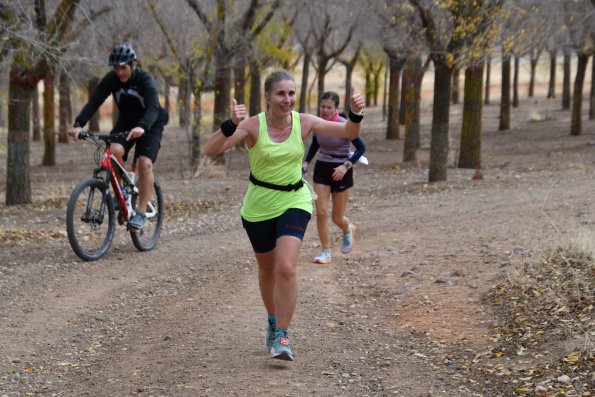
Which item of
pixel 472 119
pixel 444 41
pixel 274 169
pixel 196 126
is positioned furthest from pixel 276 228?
pixel 196 126

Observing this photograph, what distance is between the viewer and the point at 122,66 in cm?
855

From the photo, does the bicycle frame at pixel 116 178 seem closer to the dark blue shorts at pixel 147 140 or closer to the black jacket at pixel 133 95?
the dark blue shorts at pixel 147 140

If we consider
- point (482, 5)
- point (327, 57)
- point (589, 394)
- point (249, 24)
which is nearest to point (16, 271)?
point (589, 394)

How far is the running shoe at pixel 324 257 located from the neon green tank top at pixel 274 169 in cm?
372

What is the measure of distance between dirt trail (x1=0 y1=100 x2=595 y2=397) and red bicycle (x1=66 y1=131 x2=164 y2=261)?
216mm

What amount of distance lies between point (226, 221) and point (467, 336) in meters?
6.61

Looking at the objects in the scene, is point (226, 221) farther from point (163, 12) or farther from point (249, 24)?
point (163, 12)

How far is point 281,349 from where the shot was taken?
17.6 ft

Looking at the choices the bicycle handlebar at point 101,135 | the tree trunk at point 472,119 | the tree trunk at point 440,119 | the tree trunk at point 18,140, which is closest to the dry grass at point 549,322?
the bicycle handlebar at point 101,135

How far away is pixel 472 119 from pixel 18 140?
9360 millimetres

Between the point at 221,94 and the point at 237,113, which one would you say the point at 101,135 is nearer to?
the point at 237,113

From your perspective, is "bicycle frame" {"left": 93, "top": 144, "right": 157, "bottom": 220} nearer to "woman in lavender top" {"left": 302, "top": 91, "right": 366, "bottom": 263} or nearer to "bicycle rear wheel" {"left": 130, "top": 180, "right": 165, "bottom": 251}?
"bicycle rear wheel" {"left": 130, "top": 180, "right": 165, "bottom": 251}

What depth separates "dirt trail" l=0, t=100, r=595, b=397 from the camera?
209 inches

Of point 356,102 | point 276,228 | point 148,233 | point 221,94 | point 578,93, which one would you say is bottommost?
point 148,233
